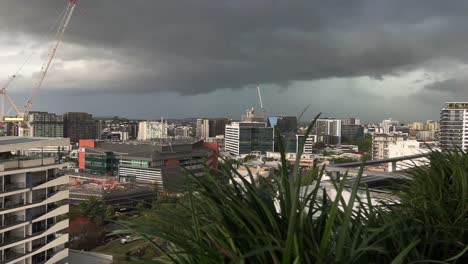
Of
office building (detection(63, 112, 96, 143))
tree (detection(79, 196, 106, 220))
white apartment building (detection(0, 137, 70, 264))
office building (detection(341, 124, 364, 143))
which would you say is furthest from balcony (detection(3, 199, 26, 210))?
office building (detection(341, 124, 364, 143))

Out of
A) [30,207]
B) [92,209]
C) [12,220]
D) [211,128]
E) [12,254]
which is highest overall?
[211,128]

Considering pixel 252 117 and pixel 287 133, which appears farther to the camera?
pixel 252 117

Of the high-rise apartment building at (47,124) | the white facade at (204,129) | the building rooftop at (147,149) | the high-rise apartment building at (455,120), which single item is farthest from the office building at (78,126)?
the high-rise apartment building at (455,120)

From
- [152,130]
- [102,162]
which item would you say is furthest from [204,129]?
[102,162]

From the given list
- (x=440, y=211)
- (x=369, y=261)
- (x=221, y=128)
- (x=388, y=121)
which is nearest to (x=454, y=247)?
(x=440, y=211)

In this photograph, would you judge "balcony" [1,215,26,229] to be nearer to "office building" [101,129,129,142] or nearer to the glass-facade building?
the glass-facade building

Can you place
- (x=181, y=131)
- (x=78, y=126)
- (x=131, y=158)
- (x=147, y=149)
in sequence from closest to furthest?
(x=131, y=158)
(x=147, y=149)
(x=78, y=126)
(x=181, y=131)

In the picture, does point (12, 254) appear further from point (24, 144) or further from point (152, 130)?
point (152, 130)
